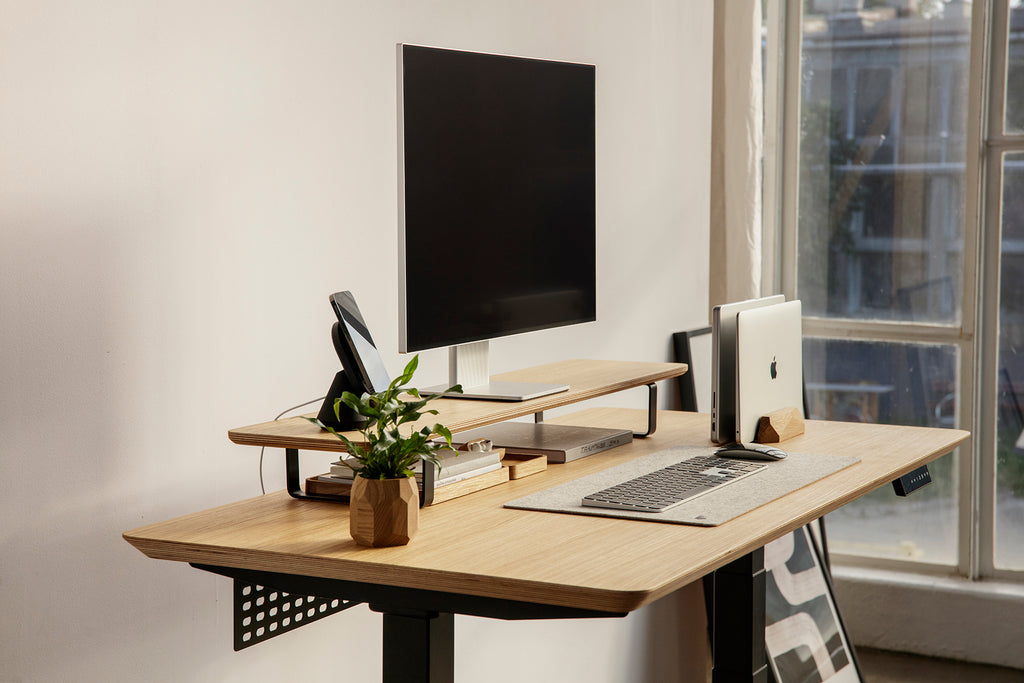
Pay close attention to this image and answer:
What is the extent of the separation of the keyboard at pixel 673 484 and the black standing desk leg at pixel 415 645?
299mm

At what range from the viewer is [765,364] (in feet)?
7.39

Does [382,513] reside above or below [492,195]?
below

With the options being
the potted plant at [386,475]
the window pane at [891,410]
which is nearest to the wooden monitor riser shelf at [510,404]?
the potted plant at [386,475]

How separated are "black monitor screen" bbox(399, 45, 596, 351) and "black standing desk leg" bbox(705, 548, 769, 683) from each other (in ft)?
1.89

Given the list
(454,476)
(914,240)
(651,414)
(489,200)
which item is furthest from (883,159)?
(454,476)

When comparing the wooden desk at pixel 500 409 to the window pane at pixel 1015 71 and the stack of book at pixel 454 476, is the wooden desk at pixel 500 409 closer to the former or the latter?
the stack of book at pixel 454 476

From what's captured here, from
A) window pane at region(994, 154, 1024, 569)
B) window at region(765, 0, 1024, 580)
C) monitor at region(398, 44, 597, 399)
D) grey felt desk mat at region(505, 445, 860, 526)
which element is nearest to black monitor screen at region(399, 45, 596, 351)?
monitor at region(398, 44, 597, 399)

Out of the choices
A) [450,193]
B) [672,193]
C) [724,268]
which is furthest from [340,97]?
[724,268]

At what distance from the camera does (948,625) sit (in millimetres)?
3734

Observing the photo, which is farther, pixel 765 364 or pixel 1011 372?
pixel 1011 372

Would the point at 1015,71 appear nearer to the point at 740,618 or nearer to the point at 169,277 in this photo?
the point at 740,618

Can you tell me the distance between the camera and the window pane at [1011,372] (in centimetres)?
368

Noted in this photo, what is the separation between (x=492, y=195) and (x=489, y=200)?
1cm

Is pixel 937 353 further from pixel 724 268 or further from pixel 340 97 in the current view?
pixel 340 97
